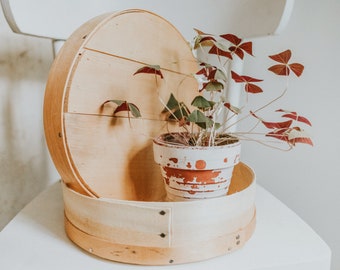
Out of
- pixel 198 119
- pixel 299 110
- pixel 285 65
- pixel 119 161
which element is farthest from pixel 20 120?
pixel 299 110

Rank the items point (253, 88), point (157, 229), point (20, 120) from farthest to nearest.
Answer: point (20, 120)
point (253, 88)
point (157, 229)

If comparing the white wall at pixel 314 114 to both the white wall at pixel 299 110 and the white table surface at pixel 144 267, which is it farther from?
the white table surface at pixel 144 267

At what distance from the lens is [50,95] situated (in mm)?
456

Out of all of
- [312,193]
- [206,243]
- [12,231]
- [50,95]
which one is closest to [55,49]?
[50,95]

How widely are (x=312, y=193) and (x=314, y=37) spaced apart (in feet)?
1.51

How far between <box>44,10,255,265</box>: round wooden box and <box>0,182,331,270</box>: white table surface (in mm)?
16

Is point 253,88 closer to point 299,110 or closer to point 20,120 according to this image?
point 299,110

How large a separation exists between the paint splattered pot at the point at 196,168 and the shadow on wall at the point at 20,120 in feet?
1.66

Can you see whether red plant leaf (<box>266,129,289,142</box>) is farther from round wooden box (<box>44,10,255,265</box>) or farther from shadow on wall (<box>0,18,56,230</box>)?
shadow on wall (<box>0,18,56,230</box>)

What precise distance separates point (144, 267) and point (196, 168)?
157mm

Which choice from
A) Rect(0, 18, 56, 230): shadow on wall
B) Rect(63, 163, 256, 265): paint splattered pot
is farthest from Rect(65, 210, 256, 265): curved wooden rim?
Rect(0, 18, 56, 230): shadow on wall

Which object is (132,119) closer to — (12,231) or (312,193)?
(12,231)

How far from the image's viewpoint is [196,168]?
47cm

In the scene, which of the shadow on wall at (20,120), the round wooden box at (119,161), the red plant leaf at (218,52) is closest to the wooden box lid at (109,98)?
the round wooden box at (119,161)
